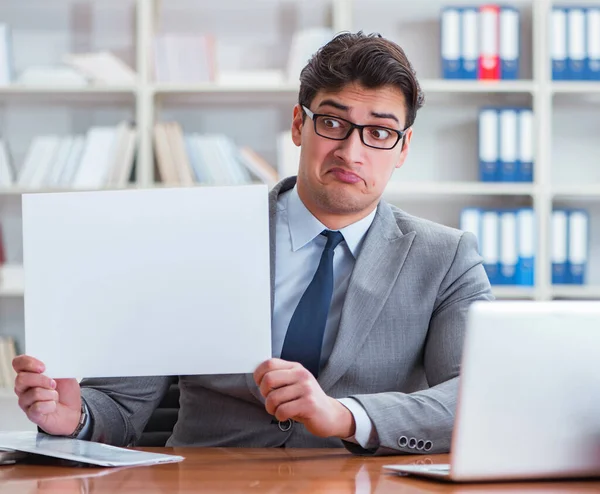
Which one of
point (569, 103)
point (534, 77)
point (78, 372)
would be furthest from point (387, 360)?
point (569, 103)

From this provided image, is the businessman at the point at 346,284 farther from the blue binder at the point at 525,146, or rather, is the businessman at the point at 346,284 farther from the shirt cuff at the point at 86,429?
the blue binder at the point at 525,146

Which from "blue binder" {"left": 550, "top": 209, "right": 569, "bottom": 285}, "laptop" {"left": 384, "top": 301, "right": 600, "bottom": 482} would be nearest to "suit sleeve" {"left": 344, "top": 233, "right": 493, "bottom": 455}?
"laptop" {"left": 384, "top": 301, "right": 600, "bottom": 482}

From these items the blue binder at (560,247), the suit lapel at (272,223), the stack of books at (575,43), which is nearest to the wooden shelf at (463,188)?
the blue binder at (560,247)

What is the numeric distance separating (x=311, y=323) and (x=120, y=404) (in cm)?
39

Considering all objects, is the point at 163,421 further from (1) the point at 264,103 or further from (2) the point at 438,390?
(1) the point at 264,103

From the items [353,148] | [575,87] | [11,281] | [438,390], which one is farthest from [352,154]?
[11,281]

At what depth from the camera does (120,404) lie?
1630 millimetres

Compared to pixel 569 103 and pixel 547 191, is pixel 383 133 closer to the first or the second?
pixel 547 191

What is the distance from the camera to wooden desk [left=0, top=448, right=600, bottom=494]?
A: 1.08m

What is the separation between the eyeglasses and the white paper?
1.50 ft

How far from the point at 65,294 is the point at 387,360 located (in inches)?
25.3

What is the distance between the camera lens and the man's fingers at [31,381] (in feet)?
4.36

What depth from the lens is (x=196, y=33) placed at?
3807 mm

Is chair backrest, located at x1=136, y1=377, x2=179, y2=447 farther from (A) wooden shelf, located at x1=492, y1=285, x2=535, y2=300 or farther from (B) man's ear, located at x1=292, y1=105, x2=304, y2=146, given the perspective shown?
(A) wooden shelf, located at x1=492, y1=285, x2=535, y2=300
